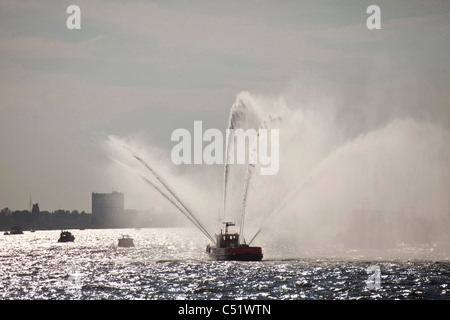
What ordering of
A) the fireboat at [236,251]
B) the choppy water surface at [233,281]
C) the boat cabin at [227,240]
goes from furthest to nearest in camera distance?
the boat cabin at [227,240] < the fireboat at [236,251] < the choppy water surface at [233,281]

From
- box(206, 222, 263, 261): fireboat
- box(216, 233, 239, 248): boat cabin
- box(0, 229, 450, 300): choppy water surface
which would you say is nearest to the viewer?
box(0, 229, 450, 300): choppy water surface

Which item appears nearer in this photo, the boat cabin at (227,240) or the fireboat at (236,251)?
the fireboat at (236,251)

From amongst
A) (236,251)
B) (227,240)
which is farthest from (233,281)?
(227,240)

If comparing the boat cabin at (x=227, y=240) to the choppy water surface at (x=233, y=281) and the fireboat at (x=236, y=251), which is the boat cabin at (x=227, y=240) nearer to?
the fireboat at (x=236, y=251)

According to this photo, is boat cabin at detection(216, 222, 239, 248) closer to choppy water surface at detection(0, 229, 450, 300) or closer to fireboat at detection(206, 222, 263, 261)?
fireboat at detection(206, 222, 263, 261)

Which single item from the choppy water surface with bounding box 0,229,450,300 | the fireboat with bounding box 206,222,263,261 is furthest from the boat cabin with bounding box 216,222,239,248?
the choppy water surface with bounding box 0,229,450,300

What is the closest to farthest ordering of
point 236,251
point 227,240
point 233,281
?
point 233,281 < point 236,251 < point 227,240

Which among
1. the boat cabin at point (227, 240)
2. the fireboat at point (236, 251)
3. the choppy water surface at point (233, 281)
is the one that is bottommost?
the choppy water surface at point (233, 281)

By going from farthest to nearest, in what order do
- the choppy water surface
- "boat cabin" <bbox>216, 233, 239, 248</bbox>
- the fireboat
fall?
1. "boat cabin" <bbox>216, 233, 239, 248</bbox>
2. the fireboat
3. the choppy water surface

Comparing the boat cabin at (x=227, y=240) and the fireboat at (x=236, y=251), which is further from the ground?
the boat cabin at (x=227, y=240)

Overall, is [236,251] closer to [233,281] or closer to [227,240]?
[227,240]

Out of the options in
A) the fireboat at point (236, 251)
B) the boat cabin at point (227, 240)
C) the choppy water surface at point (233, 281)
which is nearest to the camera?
the choppy water surface at point (233, 281)

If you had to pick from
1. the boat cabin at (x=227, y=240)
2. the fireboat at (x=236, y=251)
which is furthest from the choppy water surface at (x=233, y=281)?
the boat cabin at (x=227, y=240)
